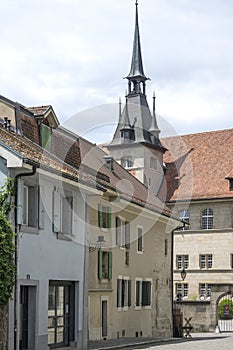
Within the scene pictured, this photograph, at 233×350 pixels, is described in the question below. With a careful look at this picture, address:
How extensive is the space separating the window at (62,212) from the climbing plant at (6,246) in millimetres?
2795

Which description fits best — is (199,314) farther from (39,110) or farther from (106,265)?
(39,110)

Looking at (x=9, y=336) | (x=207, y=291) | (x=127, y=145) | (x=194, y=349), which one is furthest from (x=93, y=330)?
(x=127, y=145)

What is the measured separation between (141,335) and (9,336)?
605 inches

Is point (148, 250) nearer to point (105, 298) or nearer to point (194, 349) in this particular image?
point (105, 298)

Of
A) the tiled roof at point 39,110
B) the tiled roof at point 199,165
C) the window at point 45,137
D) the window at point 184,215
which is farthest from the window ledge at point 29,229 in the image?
the window at point 184,215

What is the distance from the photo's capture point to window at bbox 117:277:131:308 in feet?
102

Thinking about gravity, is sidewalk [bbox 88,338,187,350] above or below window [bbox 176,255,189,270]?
below

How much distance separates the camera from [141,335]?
34.1 metres

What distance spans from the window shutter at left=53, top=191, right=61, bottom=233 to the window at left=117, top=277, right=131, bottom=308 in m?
8.72

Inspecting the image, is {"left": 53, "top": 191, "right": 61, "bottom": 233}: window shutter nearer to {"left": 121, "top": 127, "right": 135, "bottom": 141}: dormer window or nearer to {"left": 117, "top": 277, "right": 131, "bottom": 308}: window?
{"left": 117, "top": 277, "right": 131, "bottom": 308}: window

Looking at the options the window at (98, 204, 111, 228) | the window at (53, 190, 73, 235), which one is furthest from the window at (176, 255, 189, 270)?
the window at (53, 190, 73, 235)

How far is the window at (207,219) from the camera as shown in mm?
56369

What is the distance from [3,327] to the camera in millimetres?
19375

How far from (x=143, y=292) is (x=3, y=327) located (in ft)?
51.3
